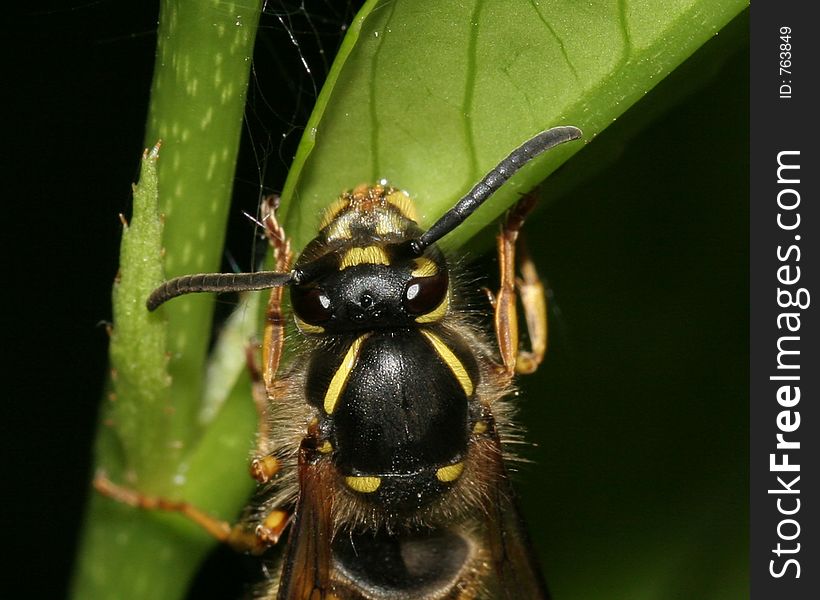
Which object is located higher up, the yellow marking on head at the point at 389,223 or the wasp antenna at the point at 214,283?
the yellow marking on head at the point at 389,223

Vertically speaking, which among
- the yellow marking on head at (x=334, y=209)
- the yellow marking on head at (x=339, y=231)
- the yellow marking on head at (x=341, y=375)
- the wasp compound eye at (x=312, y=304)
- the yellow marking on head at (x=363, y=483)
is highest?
the yellow marking on head at (x=334, y=209)

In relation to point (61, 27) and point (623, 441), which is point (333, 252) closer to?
point (623, 441)

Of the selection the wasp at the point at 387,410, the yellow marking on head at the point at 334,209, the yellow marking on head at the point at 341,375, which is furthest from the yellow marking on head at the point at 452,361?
the yellow marking on head at the point at 334,209

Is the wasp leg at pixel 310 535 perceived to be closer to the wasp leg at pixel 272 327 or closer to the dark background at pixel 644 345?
the wasp leg at pixel 272 327

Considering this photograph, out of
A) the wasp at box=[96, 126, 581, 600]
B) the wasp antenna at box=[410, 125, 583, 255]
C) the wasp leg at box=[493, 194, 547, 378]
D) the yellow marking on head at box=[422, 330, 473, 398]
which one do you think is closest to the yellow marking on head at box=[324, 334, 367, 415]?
the wasp at box=[96, 126, 581, 600]

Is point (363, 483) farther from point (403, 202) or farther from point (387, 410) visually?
point (403, 202)

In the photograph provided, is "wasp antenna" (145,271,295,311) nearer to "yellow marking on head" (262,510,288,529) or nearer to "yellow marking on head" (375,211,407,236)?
"yellow marking on head" (375,211,407,236)
